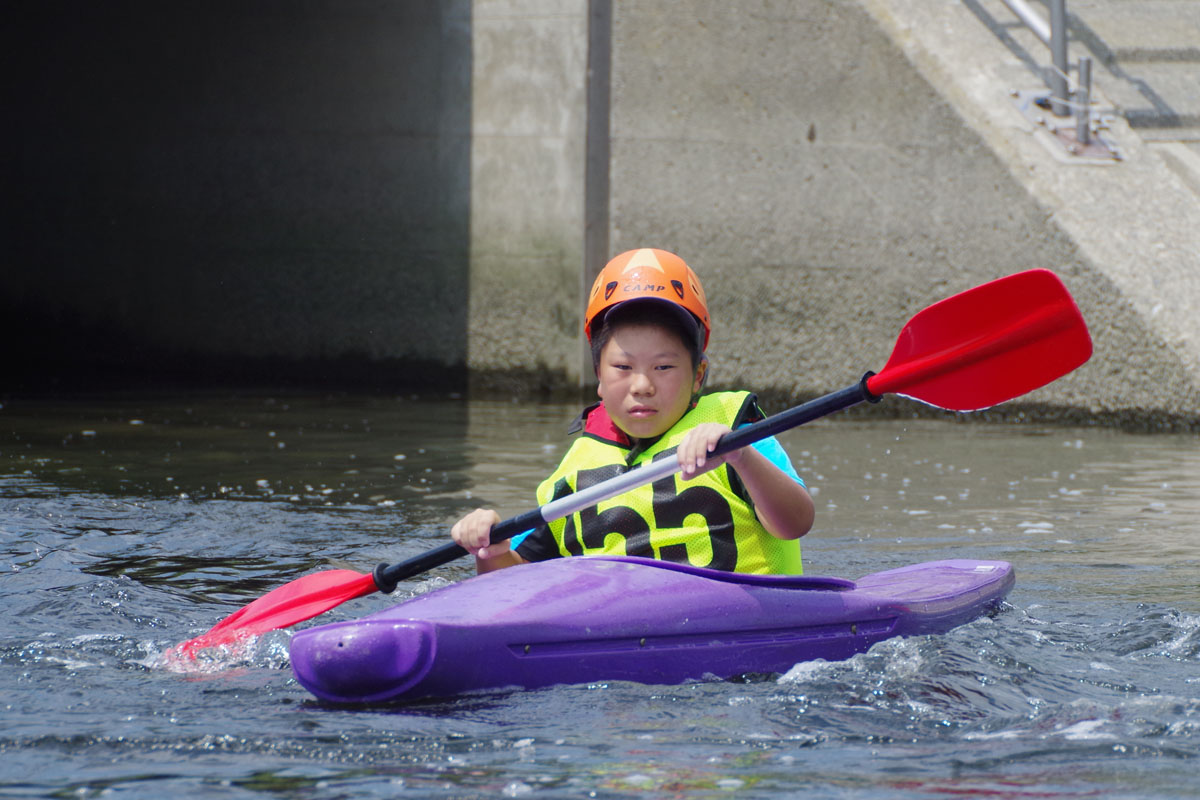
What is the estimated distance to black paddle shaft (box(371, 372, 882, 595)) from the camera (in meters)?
2.61

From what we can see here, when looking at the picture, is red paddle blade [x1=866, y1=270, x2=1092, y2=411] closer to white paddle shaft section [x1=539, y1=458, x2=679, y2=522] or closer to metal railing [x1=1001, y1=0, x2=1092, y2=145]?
white paddle shaft section [x1=539, y1=458, x2=679, y2=522]

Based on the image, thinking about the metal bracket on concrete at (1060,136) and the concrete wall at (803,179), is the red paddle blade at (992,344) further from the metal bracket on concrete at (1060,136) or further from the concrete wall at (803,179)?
the metal bracket on concrete at (1060,136)

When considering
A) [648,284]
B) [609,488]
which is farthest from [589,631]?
[648,284]

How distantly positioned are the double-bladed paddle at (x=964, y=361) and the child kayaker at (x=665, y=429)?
11cm

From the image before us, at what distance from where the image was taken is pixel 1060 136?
A: 7.69 metres

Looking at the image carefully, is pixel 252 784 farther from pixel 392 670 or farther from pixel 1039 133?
pixel 1039 133

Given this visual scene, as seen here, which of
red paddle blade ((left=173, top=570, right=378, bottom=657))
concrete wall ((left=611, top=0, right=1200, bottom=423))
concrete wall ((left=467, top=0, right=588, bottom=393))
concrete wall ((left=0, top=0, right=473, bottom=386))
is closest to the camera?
red paddle blade ((left=173, top=570, right=378, bottom=657))

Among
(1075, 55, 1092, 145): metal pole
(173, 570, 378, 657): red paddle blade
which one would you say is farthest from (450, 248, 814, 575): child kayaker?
(1075, 55, 1092, 145): metal pole

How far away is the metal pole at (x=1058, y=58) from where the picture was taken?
297 inches

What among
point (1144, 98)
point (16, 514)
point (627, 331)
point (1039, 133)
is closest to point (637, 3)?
point (1039, 133)

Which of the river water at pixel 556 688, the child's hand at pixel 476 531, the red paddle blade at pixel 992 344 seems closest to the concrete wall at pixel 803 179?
the river water at pixel 556 688

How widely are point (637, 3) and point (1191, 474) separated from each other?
13.4 feet

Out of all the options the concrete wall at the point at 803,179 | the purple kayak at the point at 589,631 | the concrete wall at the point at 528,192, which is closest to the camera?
the purple kayak at the point at 589,631

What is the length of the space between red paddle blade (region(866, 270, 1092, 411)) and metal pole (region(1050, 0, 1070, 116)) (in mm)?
5167
